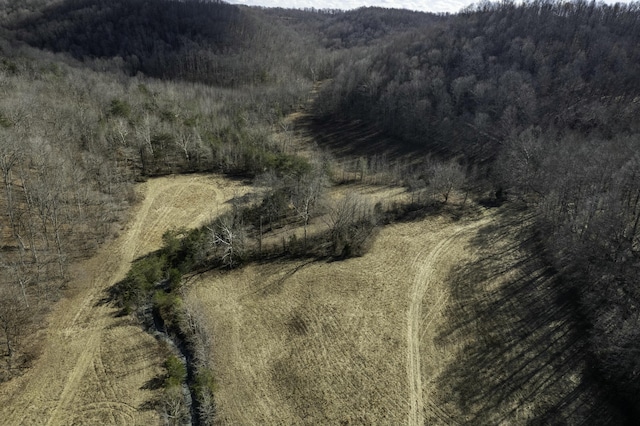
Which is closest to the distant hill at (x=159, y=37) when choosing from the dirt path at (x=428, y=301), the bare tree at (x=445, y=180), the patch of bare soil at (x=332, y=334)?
the bare tree at (x=445, y=180)

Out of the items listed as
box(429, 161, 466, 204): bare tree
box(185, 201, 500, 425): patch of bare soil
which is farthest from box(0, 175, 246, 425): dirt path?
box(429, 161, 466, 204): bare tree

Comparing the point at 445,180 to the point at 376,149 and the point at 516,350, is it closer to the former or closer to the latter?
the point at 516,350

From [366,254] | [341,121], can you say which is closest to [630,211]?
[366,254]

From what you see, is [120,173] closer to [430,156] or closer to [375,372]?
[375,372]

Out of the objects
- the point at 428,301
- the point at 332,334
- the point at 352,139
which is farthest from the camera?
the point at 352,139

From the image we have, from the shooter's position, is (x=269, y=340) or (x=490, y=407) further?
(x=269, y=340)

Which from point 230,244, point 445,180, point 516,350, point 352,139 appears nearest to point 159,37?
point 352,139

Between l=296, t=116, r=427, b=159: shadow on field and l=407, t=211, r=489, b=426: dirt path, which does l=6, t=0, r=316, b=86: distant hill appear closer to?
l=296, t=116, r=427, b=159: shadow on field
